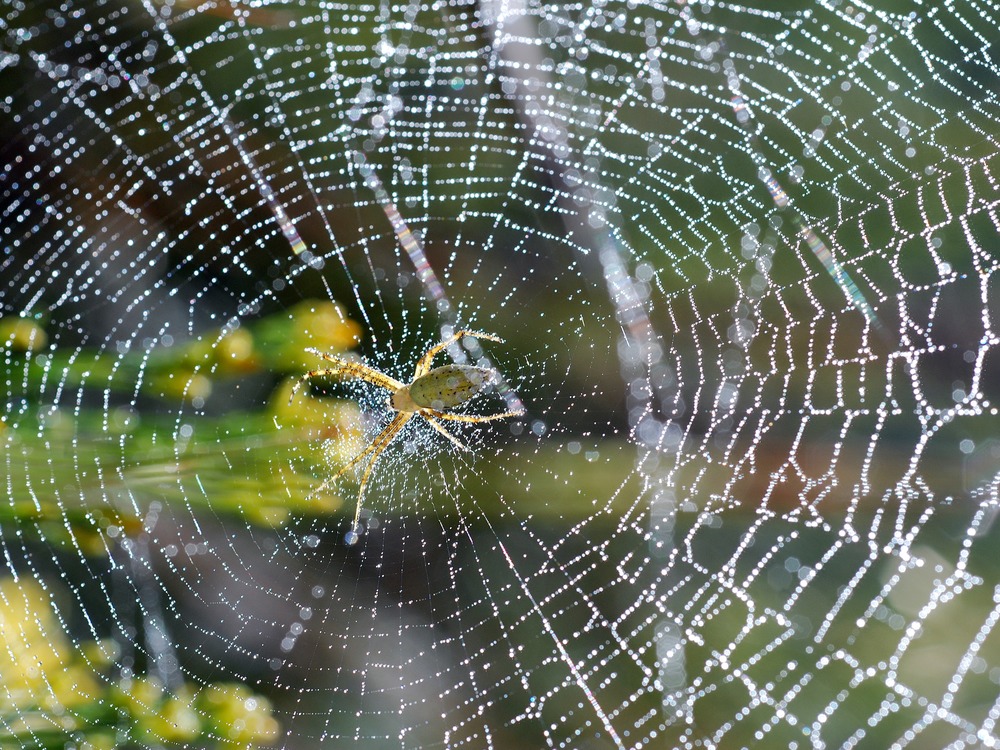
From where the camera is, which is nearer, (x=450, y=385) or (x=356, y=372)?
(x=450, y=385)

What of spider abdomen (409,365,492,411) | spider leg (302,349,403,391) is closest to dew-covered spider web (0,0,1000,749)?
spider leg (302,349,403,391)

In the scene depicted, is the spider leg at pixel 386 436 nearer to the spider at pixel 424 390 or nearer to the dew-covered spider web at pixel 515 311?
the spider at pixel 424 390

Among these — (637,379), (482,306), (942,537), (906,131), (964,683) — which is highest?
(906,131)

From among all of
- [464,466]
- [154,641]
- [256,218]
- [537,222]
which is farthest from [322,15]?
[154,641]

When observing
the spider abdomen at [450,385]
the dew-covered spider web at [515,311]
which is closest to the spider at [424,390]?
the spider abdomen at [450,385]

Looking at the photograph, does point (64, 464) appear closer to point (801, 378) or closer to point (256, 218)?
point (256, 218)

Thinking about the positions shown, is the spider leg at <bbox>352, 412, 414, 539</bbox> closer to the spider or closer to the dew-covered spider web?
the spider

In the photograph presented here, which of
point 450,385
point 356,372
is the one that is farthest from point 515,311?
point 450,385

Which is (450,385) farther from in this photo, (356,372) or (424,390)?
(356,372)
